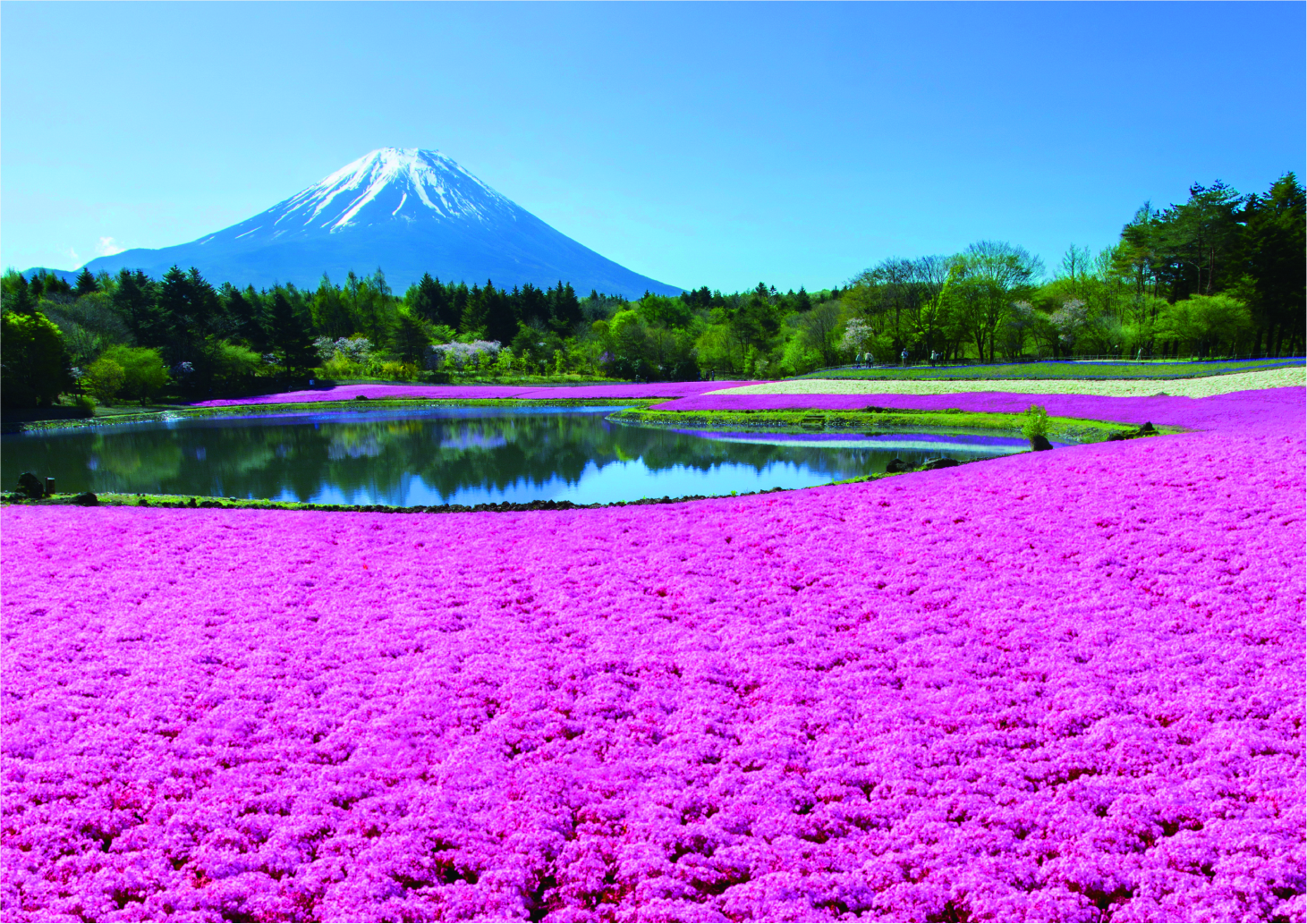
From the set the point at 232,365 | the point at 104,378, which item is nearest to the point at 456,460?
the point at 104,378

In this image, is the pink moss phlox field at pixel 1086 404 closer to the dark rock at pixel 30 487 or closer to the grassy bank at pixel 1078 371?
the grassy bank at pixel 1078 371

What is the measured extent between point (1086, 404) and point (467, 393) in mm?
55070

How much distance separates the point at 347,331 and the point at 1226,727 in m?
123

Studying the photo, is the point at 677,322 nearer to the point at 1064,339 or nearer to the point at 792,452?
the point at 1064,339

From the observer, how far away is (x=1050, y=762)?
648 cm

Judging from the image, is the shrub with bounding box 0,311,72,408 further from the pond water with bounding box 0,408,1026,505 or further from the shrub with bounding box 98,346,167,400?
the pond water with bounding box 0,408,1026,505

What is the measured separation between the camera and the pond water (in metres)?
23.3

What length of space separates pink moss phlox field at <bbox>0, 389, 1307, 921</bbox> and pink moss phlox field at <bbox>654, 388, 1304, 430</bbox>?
1984cm

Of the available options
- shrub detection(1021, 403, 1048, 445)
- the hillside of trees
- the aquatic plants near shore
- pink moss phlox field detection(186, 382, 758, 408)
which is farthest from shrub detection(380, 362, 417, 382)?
shrub detection(1021, 403, 1048, 445)

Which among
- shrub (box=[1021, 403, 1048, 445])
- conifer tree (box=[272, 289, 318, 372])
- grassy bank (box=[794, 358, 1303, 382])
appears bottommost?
shrub (box=[1021, 403, 1048, 445])

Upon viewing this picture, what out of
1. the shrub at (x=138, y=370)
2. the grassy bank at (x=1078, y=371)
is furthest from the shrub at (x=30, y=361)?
the grassy bank at (x=1078, y=371)

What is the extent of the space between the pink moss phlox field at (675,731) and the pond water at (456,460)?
31.1 feet

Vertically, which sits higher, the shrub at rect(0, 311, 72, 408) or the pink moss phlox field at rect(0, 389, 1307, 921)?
the shrub at rect(0, 311, 72, 408)

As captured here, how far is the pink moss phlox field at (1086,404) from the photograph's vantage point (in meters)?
28.8
